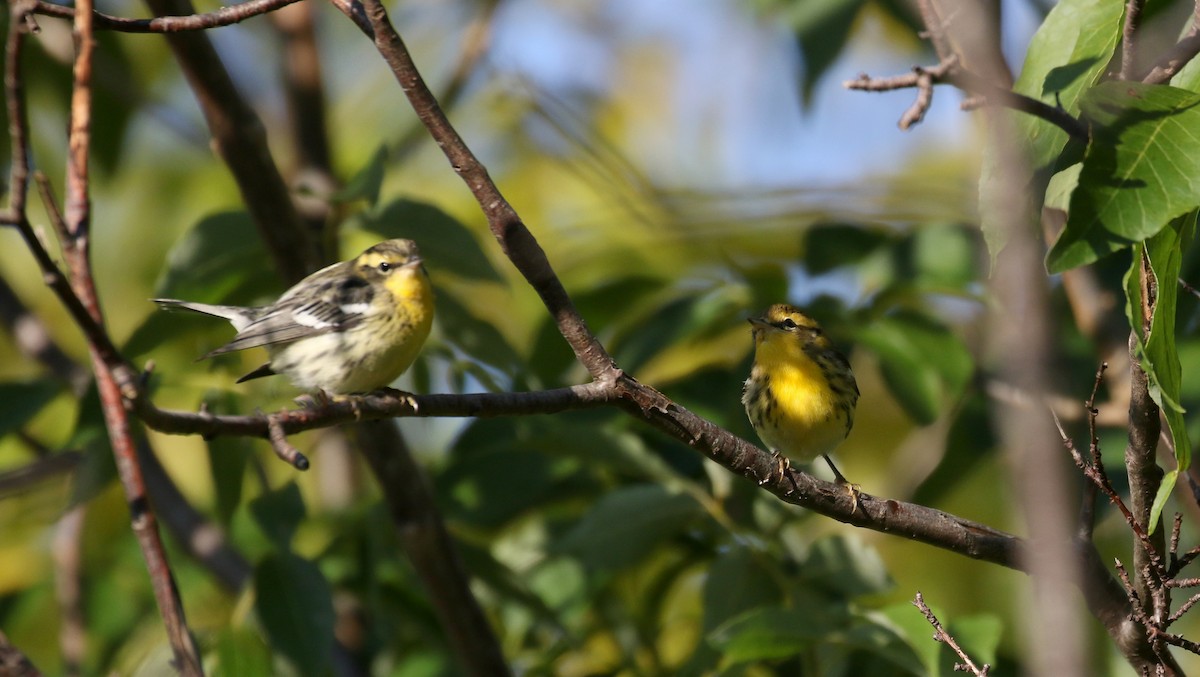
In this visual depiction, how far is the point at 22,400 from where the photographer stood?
11.0ft

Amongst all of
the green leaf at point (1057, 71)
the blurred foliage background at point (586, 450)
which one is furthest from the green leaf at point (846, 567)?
the green leaf at point (1057, 71)

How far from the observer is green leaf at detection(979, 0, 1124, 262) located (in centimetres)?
184

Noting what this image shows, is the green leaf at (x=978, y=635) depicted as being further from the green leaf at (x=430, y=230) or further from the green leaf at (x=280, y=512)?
the green leaf at (x=280, y=512)

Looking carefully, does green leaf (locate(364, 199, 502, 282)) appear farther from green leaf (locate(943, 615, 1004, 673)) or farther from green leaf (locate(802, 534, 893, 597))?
green leaf (locate(943, 615, 1004, 673))

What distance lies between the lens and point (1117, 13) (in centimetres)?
194

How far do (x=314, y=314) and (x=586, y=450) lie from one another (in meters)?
0.91

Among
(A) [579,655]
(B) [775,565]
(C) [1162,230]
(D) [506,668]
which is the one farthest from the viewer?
(A) [579,655]

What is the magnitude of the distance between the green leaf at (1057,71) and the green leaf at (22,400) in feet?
8.50

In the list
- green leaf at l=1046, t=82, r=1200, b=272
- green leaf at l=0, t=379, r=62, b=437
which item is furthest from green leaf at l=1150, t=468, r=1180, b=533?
green leaf at l=0, t=379, r=62, b=437

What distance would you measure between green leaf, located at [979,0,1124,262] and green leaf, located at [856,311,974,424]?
1.37 meters

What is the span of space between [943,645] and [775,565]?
518 millimetres

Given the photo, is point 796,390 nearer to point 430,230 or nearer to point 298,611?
point 430,230

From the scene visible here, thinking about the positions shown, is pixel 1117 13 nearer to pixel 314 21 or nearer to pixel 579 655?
pixel 579 655

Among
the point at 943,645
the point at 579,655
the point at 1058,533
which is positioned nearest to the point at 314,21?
the point at 579,655
